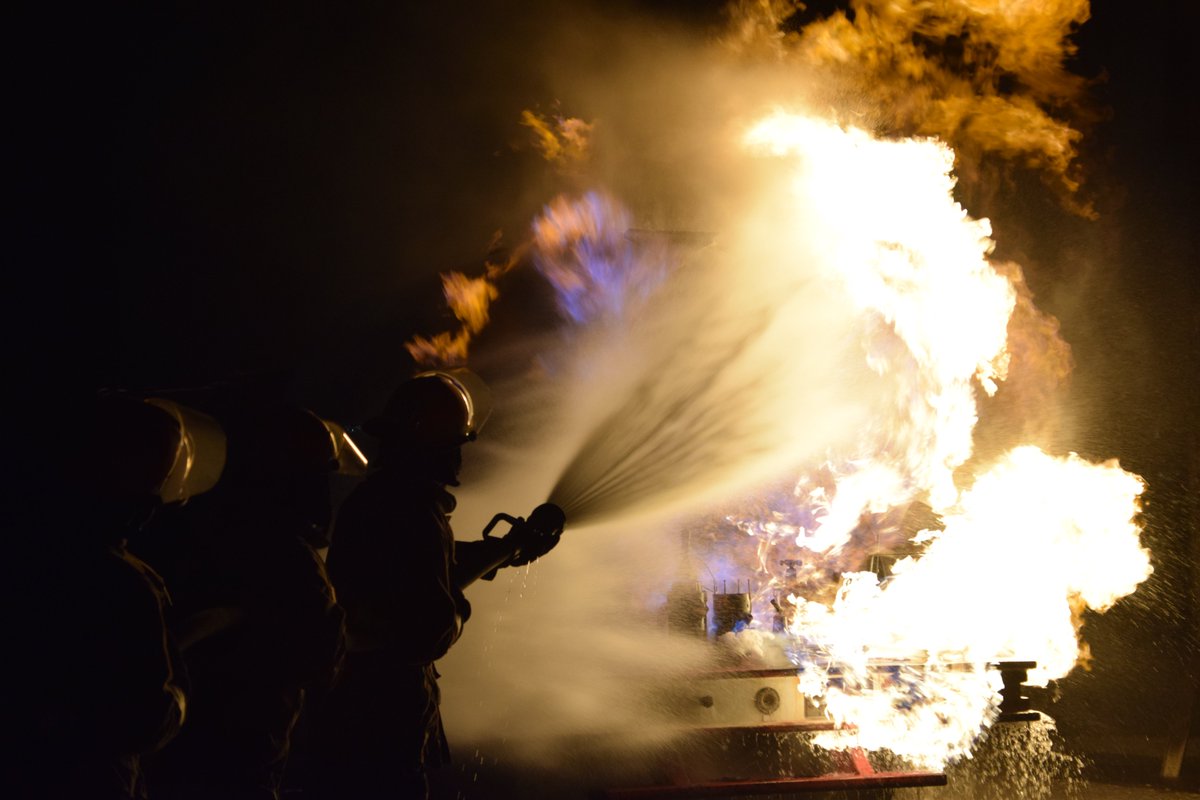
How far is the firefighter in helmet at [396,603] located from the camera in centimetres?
347

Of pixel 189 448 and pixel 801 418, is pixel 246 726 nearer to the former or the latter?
pixel 189 448

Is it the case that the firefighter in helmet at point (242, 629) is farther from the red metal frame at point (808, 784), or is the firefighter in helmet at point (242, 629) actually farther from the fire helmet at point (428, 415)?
the red metal frame at point (808, 784)

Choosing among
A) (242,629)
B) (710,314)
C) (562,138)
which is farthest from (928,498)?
(242,629)

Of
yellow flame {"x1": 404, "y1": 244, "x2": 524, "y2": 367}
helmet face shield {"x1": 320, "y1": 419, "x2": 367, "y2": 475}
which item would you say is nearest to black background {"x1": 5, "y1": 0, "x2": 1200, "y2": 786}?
yellow flame {"x1": 404, "y1": 244, "x2": 524, "y2": 367}

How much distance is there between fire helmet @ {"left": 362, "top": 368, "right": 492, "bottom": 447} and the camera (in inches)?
152

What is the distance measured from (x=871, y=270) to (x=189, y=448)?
6.62 metres

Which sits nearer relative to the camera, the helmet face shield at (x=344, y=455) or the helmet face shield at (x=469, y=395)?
the helmet face shield at (x=344, y=455)

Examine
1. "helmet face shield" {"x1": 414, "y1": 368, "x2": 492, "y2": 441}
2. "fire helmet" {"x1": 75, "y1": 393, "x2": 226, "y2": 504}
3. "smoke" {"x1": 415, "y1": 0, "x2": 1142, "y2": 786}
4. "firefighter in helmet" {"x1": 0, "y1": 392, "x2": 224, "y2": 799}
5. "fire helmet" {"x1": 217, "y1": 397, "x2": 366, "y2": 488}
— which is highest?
"smoke" {"x1": 415, "y1": 0, "x2": 1142, "y2": 786}

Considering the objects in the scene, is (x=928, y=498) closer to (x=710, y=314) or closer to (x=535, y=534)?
Answer: (x=710, y=314)

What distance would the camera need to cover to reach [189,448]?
2527 millimetres

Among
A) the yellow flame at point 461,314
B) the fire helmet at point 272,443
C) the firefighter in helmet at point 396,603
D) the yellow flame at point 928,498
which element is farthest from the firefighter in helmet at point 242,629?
the yellow flame at point 461,314

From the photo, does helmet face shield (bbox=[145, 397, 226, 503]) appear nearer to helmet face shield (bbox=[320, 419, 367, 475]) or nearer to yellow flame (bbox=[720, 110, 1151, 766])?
helmet face shield (bbox=[320, 419, 367, 475])

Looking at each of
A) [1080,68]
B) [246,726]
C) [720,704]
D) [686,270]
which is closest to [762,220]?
[686,270]

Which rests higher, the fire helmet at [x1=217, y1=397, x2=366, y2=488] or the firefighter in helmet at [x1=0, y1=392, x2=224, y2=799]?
the fire helmet at [x1=217, y1=397, x2=366, y2=488]
